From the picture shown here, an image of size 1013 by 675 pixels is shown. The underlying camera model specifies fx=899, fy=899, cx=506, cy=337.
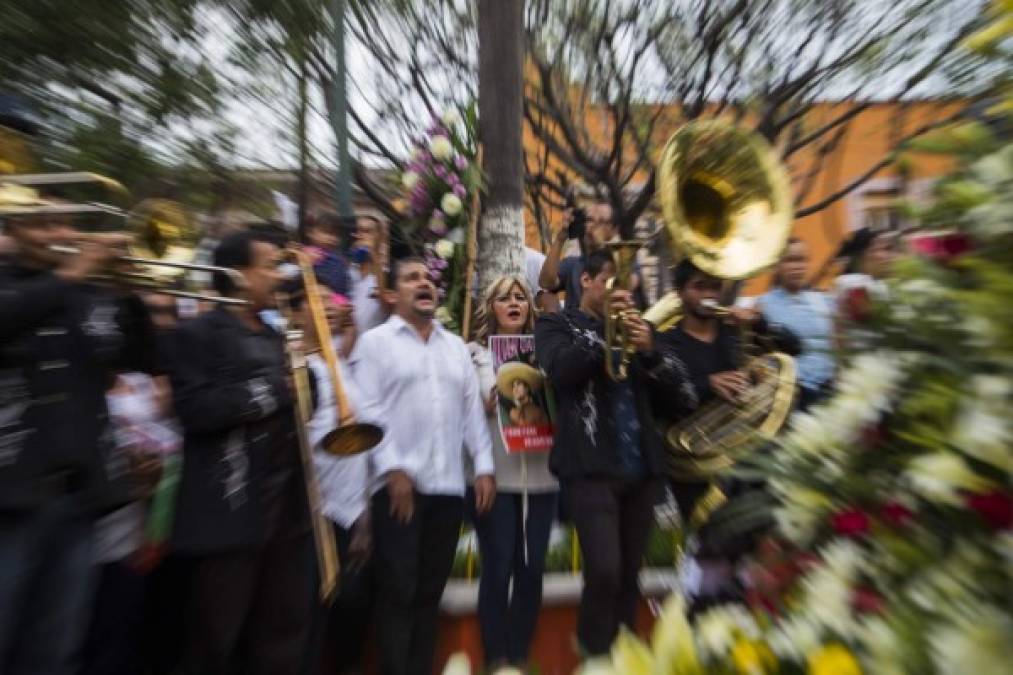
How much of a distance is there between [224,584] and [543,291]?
125 inches

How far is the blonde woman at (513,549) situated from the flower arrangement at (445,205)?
135 centimetres

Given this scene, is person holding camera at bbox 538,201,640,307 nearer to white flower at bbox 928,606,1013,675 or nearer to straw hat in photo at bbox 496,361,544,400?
straw hat in photo at bbox 496,361,544,400

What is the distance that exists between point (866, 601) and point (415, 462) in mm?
2787

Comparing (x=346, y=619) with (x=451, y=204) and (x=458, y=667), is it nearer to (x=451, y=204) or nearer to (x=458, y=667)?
(x=451, y=204)

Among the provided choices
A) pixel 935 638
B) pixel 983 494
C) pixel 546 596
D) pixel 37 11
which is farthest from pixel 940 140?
pixel 37 11

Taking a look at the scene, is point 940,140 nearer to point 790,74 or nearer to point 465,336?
point 465,336

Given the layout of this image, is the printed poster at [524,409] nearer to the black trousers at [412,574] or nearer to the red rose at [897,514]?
the black trousers at [412,574]

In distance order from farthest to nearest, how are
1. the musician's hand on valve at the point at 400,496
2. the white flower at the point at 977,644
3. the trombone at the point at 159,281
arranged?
the musician's hand on valve at the point at 400,496 < the trombone at the point at 159,281 < the white flower at the point at 977,644

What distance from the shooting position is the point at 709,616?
1.42m

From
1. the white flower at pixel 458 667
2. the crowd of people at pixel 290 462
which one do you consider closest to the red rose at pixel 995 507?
the white flower at pixel 458 667

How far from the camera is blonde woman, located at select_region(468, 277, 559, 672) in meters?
4.15

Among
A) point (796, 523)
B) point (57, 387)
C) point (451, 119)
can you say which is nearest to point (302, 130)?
point (451, 119)

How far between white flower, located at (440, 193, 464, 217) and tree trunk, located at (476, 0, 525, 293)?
0.23m

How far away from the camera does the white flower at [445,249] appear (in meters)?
5.57
